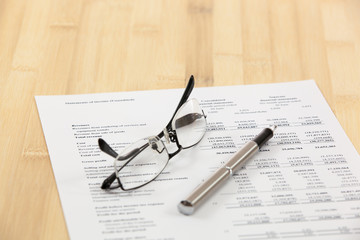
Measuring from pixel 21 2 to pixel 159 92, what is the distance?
16.5 inches

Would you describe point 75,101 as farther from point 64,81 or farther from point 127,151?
point 127,151

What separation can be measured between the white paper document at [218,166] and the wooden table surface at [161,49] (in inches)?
1.4

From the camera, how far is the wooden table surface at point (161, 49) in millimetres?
932

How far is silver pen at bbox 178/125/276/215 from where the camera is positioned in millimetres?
736

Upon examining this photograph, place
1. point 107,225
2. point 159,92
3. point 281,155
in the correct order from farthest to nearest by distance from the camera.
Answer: point 159,92 → point 281,155 → point 107,225

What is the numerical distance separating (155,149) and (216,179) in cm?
12

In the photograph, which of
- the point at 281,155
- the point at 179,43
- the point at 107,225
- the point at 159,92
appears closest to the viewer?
the point at 107,225

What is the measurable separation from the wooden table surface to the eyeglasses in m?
0.12

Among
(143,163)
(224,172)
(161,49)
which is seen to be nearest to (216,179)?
(224,172)

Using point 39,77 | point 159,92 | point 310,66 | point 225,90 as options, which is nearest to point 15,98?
point 39,77

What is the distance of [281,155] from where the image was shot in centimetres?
83

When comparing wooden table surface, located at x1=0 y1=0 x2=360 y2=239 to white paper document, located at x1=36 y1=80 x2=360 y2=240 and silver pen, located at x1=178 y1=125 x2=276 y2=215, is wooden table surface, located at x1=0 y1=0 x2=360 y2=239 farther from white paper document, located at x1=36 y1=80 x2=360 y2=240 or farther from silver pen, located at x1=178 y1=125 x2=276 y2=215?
silver pen, located at x1=178 y1=125 x2=276 y2=215

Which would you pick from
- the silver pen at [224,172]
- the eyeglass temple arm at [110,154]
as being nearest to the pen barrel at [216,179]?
the silver pen at [224,172]

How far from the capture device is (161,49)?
1.04 m
